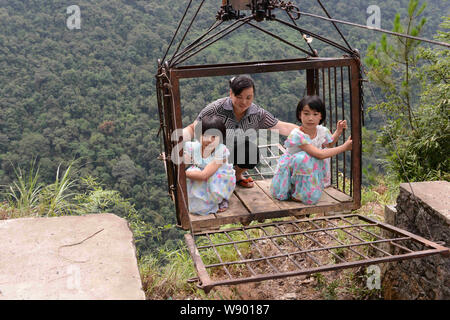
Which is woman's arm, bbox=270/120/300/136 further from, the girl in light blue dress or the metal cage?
the girl in light blue dress

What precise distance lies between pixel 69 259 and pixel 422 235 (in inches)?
84.3

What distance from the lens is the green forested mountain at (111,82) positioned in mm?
12312

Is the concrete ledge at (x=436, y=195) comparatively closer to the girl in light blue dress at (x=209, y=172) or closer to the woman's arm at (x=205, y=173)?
the girl in light blue dress at (x=209, y=172)

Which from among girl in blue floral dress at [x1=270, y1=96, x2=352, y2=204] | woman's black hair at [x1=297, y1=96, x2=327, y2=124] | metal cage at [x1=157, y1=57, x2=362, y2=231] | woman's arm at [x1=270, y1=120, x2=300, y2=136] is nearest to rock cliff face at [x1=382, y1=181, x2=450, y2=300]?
metal cage at [x1=157, y1=57, x2=362, y2=231]

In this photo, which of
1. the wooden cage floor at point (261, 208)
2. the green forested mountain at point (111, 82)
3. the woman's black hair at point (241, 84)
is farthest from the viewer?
the green forested mountain at point (111, 82)

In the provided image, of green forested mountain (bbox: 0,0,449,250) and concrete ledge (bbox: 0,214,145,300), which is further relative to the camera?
green forested mountain (bbox: 0,0,449,250)

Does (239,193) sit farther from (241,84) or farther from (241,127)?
(241,84)

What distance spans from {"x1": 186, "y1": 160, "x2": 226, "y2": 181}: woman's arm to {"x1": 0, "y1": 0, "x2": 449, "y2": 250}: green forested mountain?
7358 mm

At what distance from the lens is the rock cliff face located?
2.58 metres

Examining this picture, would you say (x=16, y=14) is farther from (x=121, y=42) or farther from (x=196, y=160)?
(x=196, y=160)

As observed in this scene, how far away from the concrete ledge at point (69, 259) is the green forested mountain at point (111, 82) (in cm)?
724

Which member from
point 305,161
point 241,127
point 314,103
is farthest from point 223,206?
point 314,103

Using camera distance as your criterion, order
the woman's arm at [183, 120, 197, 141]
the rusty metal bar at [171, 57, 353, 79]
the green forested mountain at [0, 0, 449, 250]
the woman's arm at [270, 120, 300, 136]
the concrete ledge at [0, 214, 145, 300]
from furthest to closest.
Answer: the green forested mountain at [0, 0, 449, 250] < the woman's arm at [270, 120, 300, 136] < the woman's arm at [183, 120, 197, 141] < the rusty metal bar at [171, 57, 353, 79] < the concrete ledge at [0, 214, 145, 300]

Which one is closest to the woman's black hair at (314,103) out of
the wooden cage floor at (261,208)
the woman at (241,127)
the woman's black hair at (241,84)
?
the woman's black hair at (241,84)
